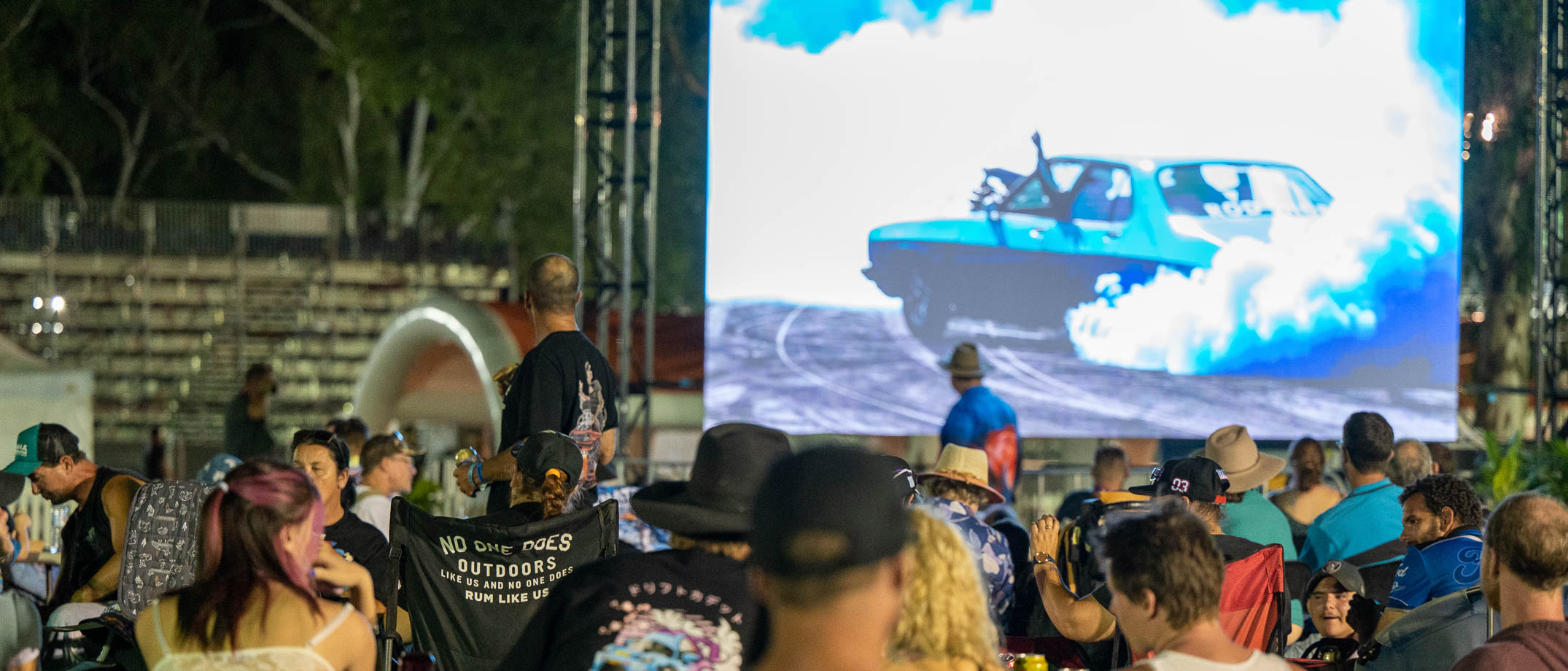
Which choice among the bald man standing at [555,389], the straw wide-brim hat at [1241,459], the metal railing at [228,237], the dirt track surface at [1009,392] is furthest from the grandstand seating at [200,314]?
the straw wide-brim hat at [1241,459]

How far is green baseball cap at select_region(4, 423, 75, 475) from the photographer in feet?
16.8

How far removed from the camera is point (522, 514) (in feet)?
14.5

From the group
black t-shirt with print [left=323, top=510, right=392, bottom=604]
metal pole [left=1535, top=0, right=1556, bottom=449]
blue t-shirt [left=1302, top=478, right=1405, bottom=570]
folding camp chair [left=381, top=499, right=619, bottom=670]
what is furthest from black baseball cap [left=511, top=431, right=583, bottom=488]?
metal pole [left=1535, top=0, right=1556, bottom=449]

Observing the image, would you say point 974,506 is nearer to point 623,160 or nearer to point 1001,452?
point 1001,452

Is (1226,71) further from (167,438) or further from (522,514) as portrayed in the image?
(167,438)

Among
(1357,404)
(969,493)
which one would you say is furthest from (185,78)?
(969,493)

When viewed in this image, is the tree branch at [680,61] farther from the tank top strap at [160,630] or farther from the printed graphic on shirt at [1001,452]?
the tank top strap at [160,630]

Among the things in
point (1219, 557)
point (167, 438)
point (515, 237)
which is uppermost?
point (515, 237)

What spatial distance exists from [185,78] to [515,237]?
8346 mm

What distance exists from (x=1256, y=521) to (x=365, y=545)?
2.93 m

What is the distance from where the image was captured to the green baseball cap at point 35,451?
16.8 ft

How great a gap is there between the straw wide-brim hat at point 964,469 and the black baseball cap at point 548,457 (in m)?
1.68

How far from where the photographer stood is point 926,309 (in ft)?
33.0

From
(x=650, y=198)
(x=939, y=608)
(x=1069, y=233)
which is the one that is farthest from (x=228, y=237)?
(x=939, y=608)
